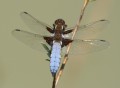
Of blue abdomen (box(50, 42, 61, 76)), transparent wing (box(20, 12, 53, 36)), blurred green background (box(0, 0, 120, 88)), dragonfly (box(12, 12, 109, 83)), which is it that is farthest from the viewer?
blurred green background (box(0, 0, 120, 88))

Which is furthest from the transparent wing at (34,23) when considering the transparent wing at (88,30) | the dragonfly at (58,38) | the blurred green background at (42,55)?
the blurred green background at (42,55)

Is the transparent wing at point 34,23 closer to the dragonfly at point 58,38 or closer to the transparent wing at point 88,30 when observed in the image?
the dragonfly at point 58,38

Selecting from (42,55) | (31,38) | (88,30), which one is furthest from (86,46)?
(42,55)

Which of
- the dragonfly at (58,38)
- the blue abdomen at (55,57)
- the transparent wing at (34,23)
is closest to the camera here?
the blue abdomen at (55,57)

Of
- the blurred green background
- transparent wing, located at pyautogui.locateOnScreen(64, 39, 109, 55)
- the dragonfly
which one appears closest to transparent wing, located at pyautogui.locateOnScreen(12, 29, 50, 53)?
the dragonfly

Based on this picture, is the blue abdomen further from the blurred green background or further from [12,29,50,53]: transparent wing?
the blurred green background

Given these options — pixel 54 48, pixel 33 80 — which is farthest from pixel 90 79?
pixel 54 48

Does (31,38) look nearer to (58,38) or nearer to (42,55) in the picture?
(58,38)
